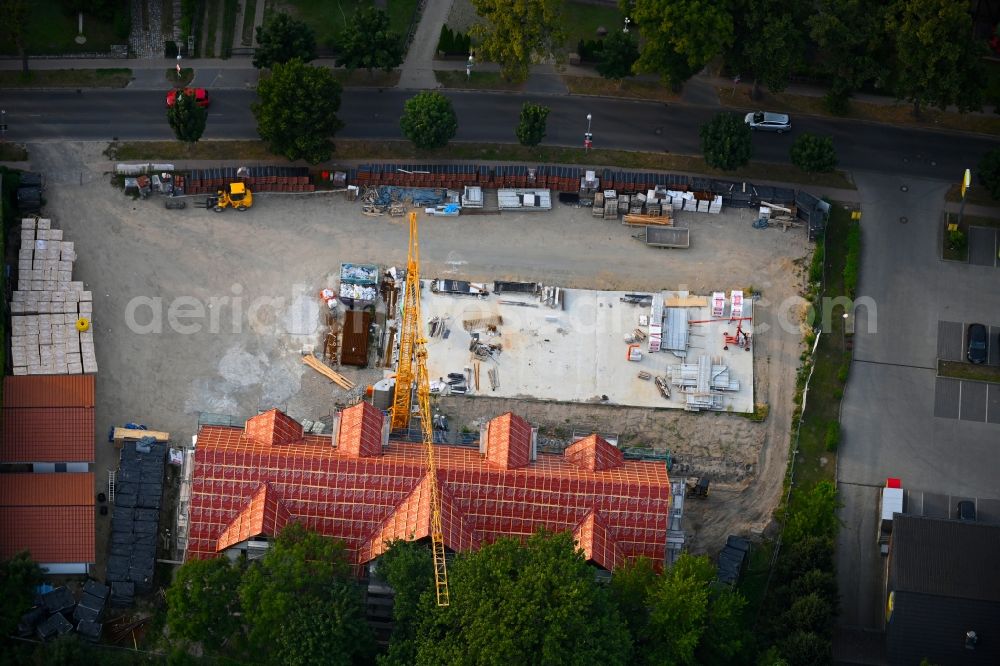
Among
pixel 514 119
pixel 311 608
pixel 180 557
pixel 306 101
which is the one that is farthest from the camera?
pixel 514 119

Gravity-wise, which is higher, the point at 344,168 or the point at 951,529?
the point at 344,168

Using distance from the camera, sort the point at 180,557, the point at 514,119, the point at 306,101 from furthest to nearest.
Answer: the point at 514,119 → the point at 306,101 → the point at 180,557

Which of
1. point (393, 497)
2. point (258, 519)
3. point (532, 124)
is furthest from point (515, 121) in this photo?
point (258, 519)

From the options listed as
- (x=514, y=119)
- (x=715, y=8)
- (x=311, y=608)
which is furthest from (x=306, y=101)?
(x=311, y=608)

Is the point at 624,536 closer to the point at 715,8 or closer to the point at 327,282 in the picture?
the point at 327,282

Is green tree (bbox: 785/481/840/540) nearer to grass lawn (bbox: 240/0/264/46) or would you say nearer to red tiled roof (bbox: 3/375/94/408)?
red tiled roof (bbox: 3/375/94/408)

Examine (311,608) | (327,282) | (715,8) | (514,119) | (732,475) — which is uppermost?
(715,8)

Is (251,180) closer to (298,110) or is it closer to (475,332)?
(298,110)
